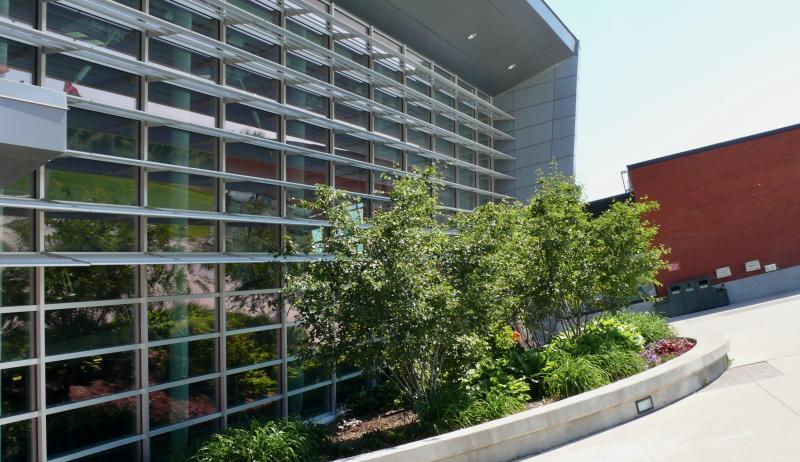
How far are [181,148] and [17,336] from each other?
3907 millimetres

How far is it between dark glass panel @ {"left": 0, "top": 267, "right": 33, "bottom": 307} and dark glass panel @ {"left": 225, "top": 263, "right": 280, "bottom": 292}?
3583 millimetres

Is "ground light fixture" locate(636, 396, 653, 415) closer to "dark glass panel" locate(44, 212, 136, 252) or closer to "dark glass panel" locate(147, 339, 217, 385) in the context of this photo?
"dark glass panel" locate(147, 339, 217, 385)

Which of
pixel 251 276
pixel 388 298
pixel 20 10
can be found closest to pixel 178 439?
pixel 251 276

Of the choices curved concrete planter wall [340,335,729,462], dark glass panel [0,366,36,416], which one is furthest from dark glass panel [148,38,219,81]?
curved concrete planter wall [340,335,729,462]

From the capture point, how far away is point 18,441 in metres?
8.86

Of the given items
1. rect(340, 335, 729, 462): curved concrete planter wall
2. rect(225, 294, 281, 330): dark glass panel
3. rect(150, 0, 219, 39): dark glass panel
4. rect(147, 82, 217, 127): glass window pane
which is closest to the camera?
rect(340, 335, 729, 462): curved concrete planter wall

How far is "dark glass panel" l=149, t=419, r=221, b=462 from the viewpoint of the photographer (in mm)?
10562

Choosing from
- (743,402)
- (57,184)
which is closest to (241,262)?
(57,184)

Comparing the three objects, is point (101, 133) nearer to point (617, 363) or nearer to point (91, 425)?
point (91, 425)

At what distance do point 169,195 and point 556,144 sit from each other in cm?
1639

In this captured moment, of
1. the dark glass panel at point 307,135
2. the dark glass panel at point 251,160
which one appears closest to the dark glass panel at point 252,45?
the dark glass panel at point 307,135

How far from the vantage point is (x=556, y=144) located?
24.9 metres

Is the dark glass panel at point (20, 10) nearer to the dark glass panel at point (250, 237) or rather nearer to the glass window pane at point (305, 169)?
the dark glass panel at point (250, 237)

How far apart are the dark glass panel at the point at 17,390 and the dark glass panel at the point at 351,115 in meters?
9.04
